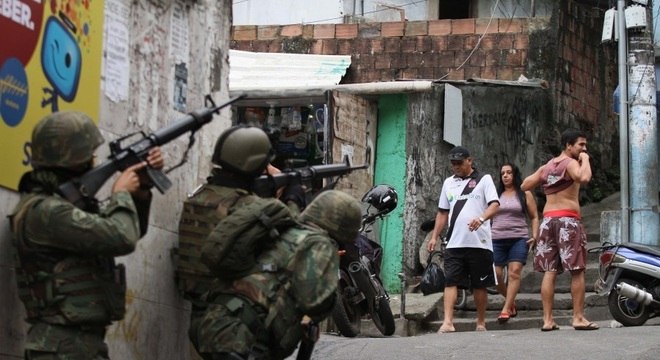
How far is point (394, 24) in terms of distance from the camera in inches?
695

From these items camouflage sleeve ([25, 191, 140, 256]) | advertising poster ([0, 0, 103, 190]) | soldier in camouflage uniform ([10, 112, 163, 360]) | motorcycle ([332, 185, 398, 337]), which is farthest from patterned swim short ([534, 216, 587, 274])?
camouflage sleeve ([25, 191, 140, 256])

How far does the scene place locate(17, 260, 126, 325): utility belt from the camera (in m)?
6.36

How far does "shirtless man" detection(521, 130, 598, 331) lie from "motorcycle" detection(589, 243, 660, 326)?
0.93 m

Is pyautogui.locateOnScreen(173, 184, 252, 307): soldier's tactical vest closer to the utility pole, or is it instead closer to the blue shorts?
the blue shorts

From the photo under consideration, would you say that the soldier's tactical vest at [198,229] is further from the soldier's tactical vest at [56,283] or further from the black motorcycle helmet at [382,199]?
the black motorcycle helmet at [382,199]

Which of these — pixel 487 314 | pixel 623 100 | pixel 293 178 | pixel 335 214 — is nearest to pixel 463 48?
pixel 623 100

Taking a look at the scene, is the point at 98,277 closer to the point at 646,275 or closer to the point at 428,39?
the point at 646,275

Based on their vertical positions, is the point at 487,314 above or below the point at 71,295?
below

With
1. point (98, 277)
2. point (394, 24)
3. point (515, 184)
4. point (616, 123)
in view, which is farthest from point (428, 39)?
point (98, 277)

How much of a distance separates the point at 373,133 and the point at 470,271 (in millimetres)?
4619

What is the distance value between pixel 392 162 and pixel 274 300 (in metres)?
9.15

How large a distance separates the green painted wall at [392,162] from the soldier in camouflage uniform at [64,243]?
31.3ft

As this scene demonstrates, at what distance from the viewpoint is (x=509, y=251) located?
1291 cm

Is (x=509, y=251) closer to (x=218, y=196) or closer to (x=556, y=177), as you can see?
(x=556, y=177)
